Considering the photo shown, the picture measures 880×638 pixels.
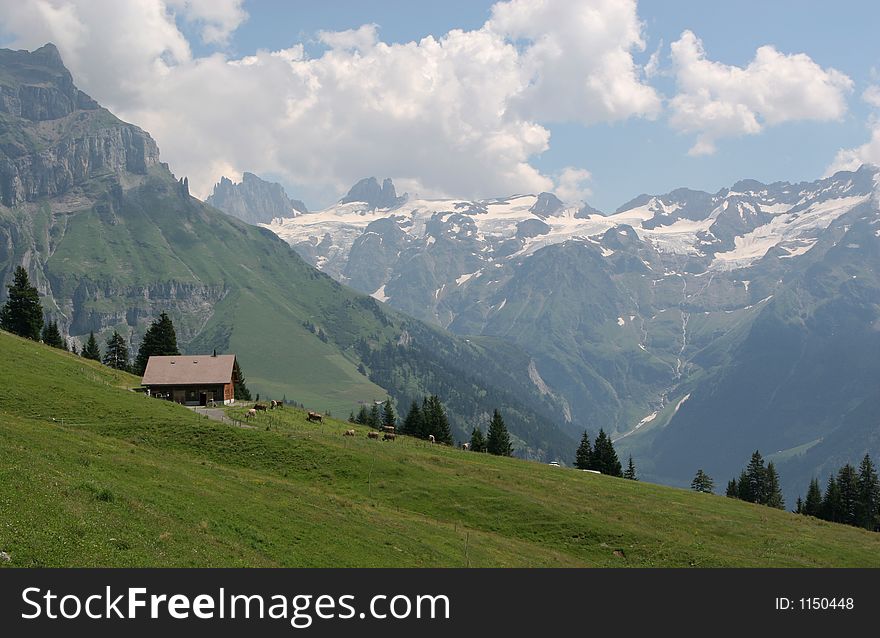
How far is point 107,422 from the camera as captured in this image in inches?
2426

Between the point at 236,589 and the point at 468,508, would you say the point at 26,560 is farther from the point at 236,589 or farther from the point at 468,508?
→ the point at 468,508

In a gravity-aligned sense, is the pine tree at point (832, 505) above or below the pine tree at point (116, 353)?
below

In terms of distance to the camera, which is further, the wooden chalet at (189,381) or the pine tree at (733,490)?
the pine tree at (733,490)

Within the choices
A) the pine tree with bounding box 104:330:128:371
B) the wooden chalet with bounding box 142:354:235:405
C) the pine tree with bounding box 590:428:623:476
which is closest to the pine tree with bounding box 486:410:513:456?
the pine tree with bounding box 590:428:623:476

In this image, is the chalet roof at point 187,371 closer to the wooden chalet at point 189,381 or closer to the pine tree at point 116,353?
the wooden chalet at point 189,381

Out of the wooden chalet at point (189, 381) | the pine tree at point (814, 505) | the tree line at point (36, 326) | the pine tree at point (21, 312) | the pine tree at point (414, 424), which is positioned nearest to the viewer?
the wooden chalet at point (189, 381)

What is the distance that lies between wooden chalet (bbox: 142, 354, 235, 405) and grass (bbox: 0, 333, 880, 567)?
10.4m

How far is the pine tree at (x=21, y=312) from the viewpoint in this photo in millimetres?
118375

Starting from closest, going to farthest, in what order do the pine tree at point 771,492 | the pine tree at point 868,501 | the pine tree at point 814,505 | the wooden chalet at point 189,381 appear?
the wooden chalet at point 189,381 < the pine tree at point 868,501 < the pine tree at point 814,505 < the pine tree at point 771,492

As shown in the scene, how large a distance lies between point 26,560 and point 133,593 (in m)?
4.10

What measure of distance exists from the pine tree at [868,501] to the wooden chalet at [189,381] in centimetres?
10135

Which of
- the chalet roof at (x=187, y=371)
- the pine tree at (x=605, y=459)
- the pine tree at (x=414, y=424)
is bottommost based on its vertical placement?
the pine tree at (x=605, y=459)

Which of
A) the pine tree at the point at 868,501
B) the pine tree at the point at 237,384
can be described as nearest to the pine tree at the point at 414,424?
the pine tree at the point at 237,384

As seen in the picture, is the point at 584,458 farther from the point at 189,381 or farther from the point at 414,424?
the point at 189,381
